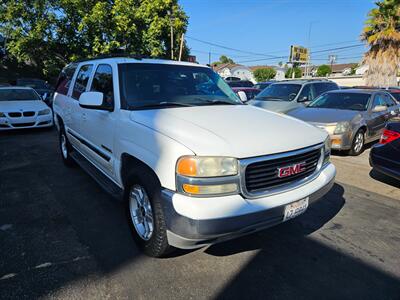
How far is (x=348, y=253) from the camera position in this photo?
2910 millimetres

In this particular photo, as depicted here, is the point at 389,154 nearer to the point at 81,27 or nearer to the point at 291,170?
the point at 291,170

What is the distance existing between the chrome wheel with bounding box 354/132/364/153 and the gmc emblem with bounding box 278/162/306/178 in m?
5.01

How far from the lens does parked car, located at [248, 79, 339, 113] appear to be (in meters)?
9.31

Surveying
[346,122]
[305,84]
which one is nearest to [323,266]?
[346,122]

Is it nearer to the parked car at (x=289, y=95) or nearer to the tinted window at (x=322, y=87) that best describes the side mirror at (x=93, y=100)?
the parked car at (x=289, y=95)

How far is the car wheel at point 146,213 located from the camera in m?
2.41

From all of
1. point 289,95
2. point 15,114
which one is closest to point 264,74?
point 289,95

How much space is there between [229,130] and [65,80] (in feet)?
13.4

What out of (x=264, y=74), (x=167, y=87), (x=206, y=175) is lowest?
(x=206, y=175)

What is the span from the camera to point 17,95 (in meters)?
9.55

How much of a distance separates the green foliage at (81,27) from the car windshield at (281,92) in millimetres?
8506

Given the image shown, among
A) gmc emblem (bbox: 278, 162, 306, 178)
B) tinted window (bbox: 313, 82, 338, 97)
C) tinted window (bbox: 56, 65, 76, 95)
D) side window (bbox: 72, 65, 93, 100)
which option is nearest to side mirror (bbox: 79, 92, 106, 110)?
side window (bbox: 72, 65, 93, 100)

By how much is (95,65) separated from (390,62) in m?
21.7

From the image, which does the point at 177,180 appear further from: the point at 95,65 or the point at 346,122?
the point at 346,122
